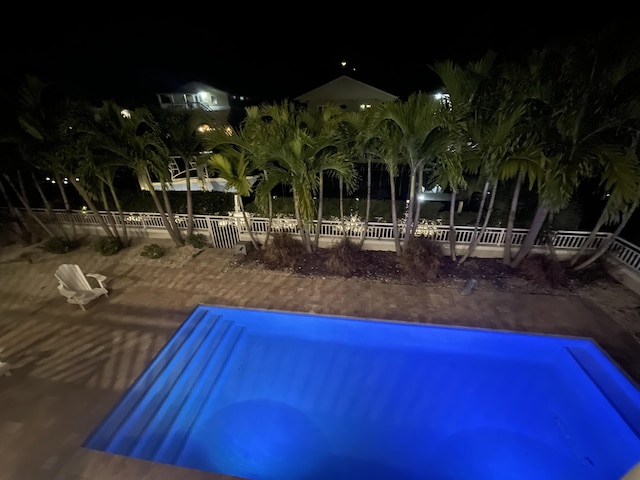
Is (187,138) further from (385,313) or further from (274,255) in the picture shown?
(385,313)

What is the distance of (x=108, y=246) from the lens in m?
7.99

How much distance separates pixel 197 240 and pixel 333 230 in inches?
157

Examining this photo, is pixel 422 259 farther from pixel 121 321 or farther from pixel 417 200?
pixel 121 321

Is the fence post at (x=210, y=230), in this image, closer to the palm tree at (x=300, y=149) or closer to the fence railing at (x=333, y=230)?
the fence railing at (x=333, y=230)

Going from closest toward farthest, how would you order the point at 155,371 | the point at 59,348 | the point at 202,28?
the point at 155,371, the point at 59,348, the point at 202,28

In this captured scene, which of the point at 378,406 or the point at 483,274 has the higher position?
the point at 483,274

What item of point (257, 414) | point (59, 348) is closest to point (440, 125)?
point (257, 414)

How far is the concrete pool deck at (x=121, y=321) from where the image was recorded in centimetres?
351

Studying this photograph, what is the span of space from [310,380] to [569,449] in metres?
3.61

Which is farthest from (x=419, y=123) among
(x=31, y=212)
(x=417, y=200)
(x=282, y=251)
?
(x=31, y=212)

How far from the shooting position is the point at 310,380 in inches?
185

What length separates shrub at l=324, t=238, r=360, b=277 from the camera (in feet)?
22.9

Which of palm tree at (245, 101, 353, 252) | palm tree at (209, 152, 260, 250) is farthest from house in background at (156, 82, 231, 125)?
palm tree at (245, 101, 353, 252)

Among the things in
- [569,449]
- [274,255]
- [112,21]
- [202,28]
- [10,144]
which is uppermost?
[202,28]
